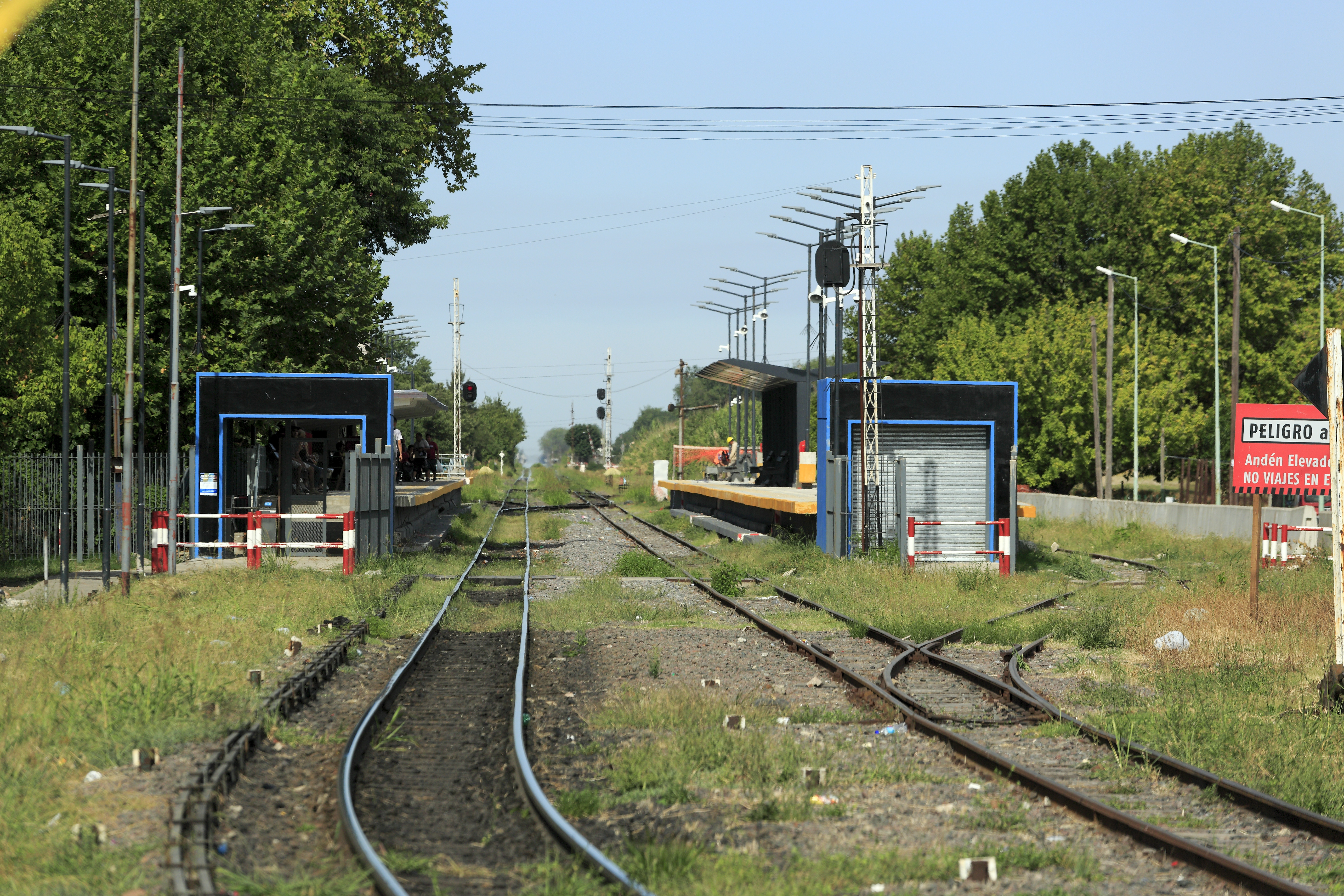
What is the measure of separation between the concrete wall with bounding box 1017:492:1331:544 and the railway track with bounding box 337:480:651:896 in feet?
66.0

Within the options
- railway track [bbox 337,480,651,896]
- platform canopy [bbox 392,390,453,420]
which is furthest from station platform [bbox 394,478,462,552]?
railway track [bbox 337,480,651,896]

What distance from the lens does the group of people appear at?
1735 inches

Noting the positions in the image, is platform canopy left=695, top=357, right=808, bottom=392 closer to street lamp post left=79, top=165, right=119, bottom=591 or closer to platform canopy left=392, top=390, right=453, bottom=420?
platform canopy left=392, top=390, right=453, bottom=420

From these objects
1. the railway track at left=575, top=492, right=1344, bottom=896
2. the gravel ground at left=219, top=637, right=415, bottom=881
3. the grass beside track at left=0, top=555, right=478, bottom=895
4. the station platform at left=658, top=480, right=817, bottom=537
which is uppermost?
the station platform at left=658, top=480, right=817, bottom=537

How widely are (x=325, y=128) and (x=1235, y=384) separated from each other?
25.3 meters

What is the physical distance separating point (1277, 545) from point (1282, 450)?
7.89 metres

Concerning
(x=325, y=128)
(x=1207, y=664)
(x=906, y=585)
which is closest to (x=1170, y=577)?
(x=906, y=585)

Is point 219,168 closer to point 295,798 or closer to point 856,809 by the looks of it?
point 295,798

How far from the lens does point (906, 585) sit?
66.9 feet

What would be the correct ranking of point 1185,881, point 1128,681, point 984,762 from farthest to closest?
1. point 1128,681
2. point 984,762
3. point 1185,881

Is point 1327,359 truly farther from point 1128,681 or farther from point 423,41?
point 423,41

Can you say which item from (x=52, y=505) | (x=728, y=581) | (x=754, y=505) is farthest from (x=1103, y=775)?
(x=52, y=505)

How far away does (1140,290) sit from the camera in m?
57.9

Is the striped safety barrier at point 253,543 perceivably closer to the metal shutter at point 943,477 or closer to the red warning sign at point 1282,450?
the metal shutter at point 943,477
